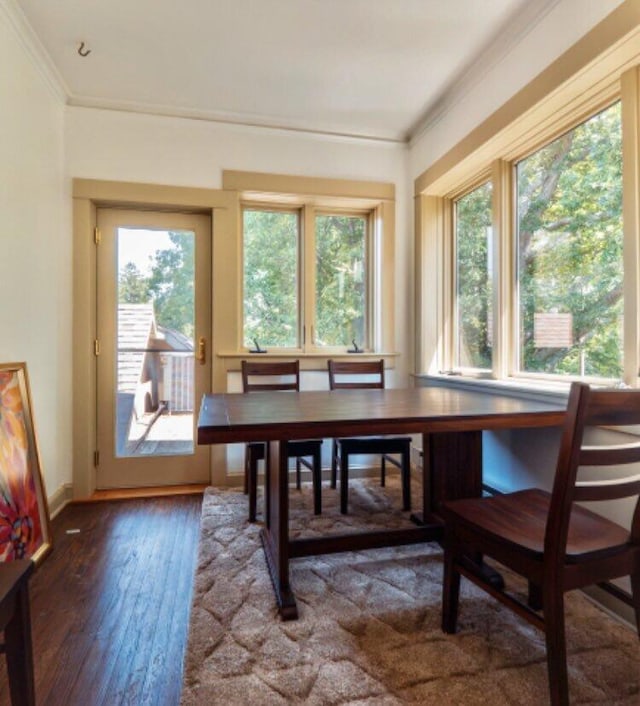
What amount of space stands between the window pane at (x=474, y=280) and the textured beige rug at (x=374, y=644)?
143 centimetres

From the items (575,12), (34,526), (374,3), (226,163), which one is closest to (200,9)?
(374,3)

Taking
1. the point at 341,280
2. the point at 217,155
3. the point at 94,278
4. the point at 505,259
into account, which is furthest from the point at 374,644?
the point at 217,155

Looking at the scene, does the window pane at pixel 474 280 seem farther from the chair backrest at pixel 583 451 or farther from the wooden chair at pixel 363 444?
the chair backrest at pixel 583 451

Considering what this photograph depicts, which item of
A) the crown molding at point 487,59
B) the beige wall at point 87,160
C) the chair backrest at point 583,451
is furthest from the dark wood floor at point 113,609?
the crown molding at point 487,59

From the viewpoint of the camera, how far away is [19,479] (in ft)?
6.03

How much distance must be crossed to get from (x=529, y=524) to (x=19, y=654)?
1.37 m

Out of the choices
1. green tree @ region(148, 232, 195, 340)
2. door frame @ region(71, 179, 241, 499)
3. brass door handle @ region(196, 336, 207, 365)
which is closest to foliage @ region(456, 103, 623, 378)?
door frame @ region(71, 179, 241, 499)

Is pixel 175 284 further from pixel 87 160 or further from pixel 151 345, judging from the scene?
pixel 87 160

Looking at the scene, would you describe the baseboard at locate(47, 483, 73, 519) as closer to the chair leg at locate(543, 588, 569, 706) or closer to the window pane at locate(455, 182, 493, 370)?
the chair leg at locate(543, 588, 569, 706)

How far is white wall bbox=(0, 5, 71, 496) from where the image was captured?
6.47 feet

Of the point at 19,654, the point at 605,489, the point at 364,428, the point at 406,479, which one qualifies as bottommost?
the point at 406,479

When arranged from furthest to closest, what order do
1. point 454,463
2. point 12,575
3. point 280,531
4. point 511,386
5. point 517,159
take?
point 517,159, point 511,386, point 454,463, point 280,531, point 12,575

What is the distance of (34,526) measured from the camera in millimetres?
1898

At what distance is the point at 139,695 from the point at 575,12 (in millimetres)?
3002
